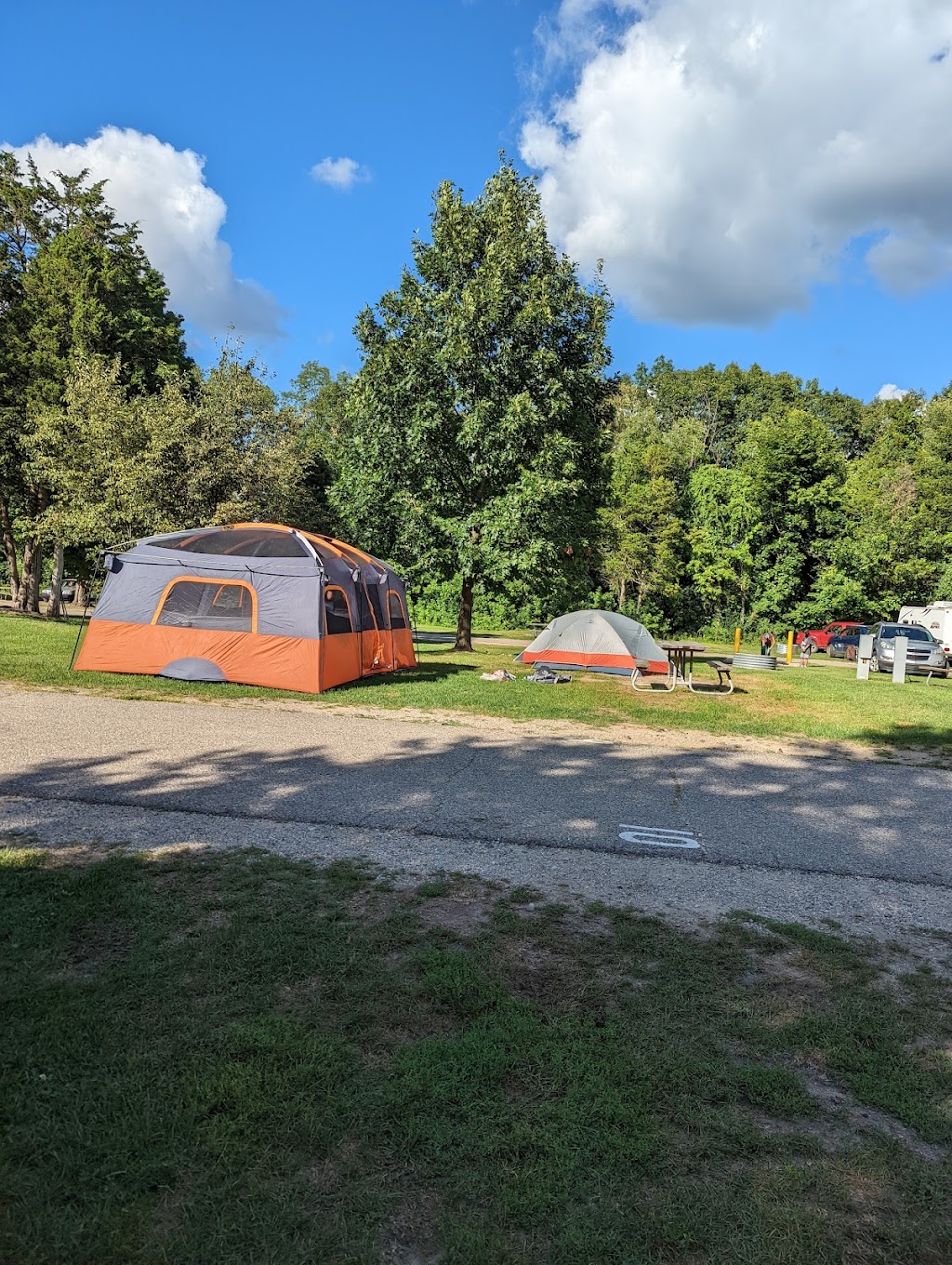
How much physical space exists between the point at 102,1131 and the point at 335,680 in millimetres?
10890

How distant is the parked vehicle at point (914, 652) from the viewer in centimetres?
2288

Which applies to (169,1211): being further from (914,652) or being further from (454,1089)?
(914,652)

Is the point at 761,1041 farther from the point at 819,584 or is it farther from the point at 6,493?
the point at 819,584

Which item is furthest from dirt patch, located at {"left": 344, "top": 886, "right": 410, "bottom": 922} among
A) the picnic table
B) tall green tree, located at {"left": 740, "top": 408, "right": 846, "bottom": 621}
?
tall green tree, located at {"left": 740, "top": 408, "right": 846, "bottom": 621}

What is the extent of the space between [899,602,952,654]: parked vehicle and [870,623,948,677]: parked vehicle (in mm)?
982

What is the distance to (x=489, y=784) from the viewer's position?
7.29m

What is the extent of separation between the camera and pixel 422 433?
774 inches

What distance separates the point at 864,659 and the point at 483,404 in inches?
464

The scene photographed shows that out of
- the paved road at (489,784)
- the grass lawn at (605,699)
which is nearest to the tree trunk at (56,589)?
the grass lawn at (605,699)

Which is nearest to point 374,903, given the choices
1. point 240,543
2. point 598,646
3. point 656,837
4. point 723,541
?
point 656,837

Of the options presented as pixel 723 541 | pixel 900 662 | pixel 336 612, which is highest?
pixel 723 541

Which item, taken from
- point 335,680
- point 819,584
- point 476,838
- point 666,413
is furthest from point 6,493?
point 666,413

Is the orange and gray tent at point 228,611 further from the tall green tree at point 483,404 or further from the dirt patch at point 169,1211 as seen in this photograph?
the dirt patch at point 169,1211

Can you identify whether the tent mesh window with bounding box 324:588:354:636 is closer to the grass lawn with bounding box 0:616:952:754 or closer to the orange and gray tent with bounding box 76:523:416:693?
the orange and gray tent with bounding box 76:523:416:693
